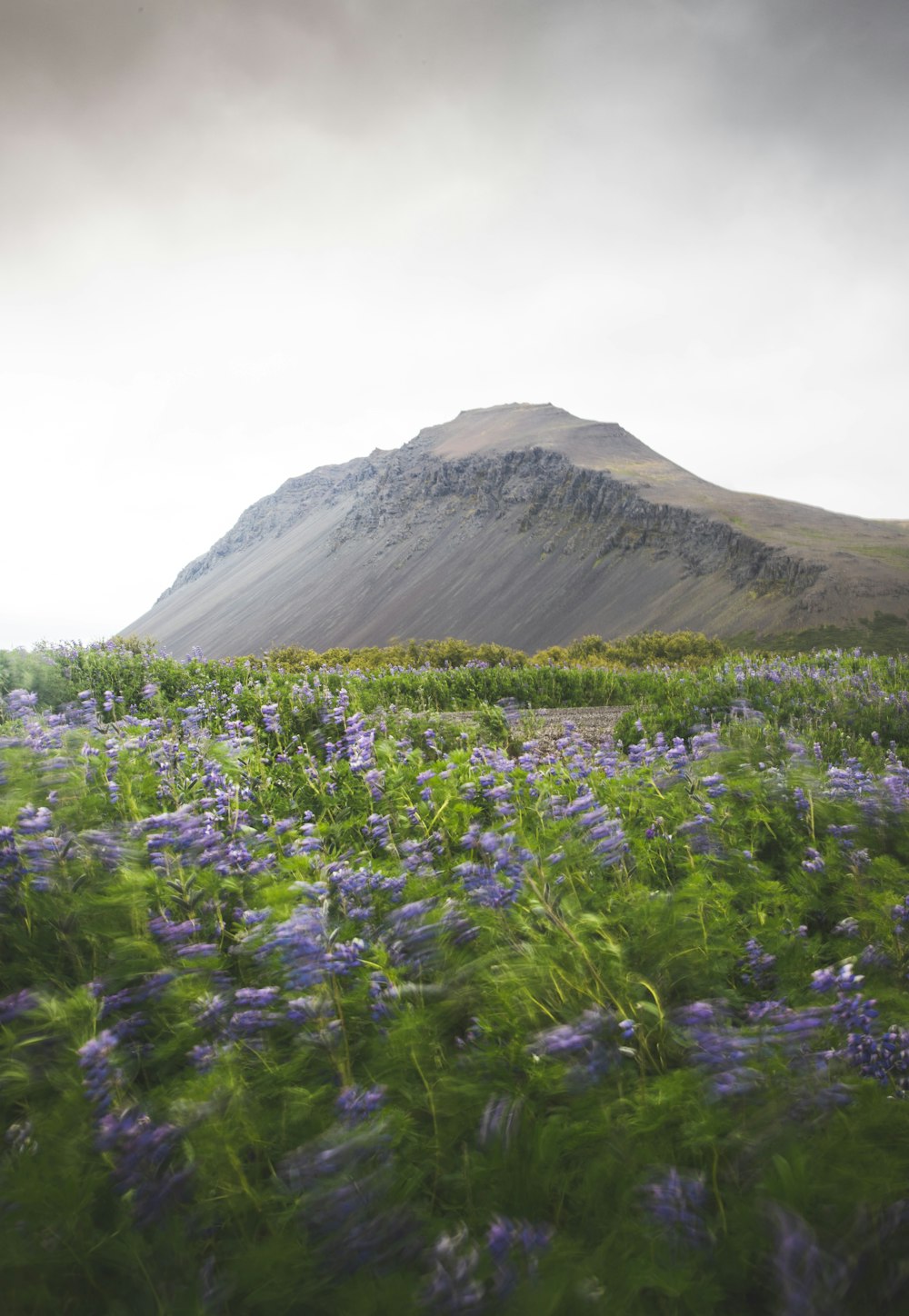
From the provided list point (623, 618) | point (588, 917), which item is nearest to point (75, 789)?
point (588, 917)

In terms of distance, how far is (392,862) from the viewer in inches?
142

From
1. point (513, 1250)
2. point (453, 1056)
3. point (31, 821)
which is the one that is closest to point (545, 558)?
point (31, 821)

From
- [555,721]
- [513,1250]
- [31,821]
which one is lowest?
[555,721]

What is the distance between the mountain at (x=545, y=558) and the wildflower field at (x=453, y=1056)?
55629 millimetres

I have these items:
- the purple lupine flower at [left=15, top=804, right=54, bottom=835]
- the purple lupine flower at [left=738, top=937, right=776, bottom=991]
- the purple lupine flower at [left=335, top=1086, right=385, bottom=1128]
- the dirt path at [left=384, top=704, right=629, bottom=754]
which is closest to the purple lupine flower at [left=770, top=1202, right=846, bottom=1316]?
the purple lupine flower at [left=335, top=1086, right=385, bottom=1128]

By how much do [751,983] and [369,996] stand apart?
1.49m

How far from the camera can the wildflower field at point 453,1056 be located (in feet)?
4.75

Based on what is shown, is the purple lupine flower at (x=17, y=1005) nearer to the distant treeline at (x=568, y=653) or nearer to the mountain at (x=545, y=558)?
the distant treeline at (x=568, y=653)

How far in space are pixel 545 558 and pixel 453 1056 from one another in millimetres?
98391

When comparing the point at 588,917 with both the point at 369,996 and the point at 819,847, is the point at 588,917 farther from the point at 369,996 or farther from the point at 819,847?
the point at 819,847

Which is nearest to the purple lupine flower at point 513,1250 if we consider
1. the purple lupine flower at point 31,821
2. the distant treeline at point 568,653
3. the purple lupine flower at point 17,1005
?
the purple lupine flower at point 17,1005

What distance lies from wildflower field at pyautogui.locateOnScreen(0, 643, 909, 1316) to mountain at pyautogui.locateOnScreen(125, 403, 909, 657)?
183 feet

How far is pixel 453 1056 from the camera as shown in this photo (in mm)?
2215

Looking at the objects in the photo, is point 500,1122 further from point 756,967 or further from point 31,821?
point 31,821
